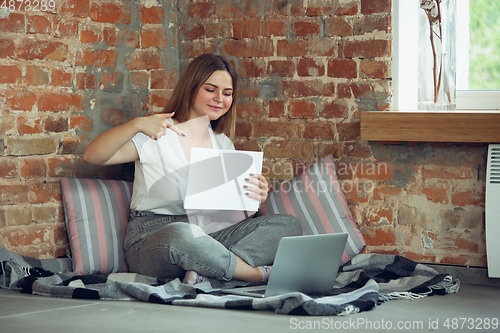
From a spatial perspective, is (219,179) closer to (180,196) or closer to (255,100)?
(180,196)

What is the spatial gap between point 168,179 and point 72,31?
0.77 meters

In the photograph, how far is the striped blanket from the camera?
149 centimetres

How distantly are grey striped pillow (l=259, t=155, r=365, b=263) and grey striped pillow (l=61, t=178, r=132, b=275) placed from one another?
0.64 m

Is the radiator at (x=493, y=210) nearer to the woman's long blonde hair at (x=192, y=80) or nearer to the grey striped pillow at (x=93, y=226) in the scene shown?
the woman's long blonde hair at (x=192, y=80)

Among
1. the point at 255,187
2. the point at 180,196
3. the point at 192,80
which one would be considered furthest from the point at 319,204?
the point at 192,80

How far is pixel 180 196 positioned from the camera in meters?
2.04

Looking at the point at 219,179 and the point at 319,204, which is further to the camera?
the point at 319,204

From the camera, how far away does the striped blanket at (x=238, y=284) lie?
149cm

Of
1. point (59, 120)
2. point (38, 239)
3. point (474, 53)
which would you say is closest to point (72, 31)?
point (59, 120)

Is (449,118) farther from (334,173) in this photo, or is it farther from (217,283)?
(217,283)

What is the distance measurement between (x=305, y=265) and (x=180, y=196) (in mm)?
661

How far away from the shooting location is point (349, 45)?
7.32 ft

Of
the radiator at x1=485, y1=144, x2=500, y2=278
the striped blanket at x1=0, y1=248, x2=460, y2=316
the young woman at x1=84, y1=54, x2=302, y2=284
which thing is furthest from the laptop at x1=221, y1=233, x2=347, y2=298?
the radiator at x1=485, y1=144, x2=500, y2=278

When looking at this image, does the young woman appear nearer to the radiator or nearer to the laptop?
the laptop
